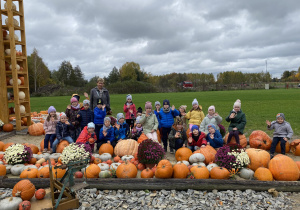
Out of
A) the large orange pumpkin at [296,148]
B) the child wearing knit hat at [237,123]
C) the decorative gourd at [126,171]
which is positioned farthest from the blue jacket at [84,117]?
the large orange pumpkin at [296,148]

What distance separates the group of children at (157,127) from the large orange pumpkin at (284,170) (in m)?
1.67

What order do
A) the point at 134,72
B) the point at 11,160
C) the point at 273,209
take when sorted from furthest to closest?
the point at 134,72 → the point at 11,160 → the point at 273,209

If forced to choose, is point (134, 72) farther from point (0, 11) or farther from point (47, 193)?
point (47, 193)

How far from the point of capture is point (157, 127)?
299 inches

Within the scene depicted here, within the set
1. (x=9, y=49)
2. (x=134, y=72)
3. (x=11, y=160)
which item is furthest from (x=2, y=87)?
(x=134, y=72)

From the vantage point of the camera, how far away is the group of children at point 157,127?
6680 millimetres

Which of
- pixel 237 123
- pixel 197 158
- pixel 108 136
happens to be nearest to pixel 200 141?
pixel 197 158

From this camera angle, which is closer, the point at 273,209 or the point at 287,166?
the point at 273,209

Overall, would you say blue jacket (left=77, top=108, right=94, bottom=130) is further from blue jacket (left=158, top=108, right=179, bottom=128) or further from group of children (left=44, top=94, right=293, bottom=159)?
blue jacket (left=158, top=108, right=179, bottom=128)

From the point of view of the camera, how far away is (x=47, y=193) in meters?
4.62

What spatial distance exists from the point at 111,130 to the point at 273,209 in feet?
16.1

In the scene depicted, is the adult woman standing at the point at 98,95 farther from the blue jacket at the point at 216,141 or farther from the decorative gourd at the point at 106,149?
A: the blue jacket at the point at 216,141

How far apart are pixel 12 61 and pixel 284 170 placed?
1062 cm

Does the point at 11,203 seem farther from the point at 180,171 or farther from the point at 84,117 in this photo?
the point at 84,117
